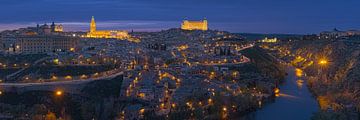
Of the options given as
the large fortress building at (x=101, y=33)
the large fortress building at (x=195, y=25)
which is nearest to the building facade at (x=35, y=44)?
the large fortress building at (x=101, y=33)

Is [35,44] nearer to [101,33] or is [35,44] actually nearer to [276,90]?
[276,90]

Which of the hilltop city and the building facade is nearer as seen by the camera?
the hilltop city

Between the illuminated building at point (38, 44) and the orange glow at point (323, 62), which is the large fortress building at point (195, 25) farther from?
the orange glow at point (323, 62)

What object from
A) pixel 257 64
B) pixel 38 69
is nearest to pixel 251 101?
pixel 38 69

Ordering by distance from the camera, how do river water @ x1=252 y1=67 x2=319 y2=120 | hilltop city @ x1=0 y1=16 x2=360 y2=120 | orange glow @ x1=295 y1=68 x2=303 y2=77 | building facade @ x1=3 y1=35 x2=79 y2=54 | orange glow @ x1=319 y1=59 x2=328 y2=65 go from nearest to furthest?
hilltop city @ x1=0 y1=16 x2=360 y2=120, river water @ x1=252 y1=67 x2=319 y2=120, orange glow @ x1=295 y1=68 x2=303 y2=77, orange glow @ x1=319 y1=59 x2=328 y2=65, building facade @ x1=3 y1=35 x2=79 y2=54

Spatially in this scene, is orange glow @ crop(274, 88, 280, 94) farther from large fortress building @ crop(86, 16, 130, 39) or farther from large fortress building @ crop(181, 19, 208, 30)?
large fortress building @ crop(181, 19, 208, 30)

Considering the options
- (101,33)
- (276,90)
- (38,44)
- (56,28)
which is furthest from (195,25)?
(276,90)

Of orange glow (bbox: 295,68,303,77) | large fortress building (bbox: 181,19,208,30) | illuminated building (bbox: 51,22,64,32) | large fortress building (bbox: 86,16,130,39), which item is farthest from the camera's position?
large fortress building (bbox: 181,19,208,30)

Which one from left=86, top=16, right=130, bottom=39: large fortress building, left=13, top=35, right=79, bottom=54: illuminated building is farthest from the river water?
left=86, top=16, right=130, bottom=39: large fortress building
